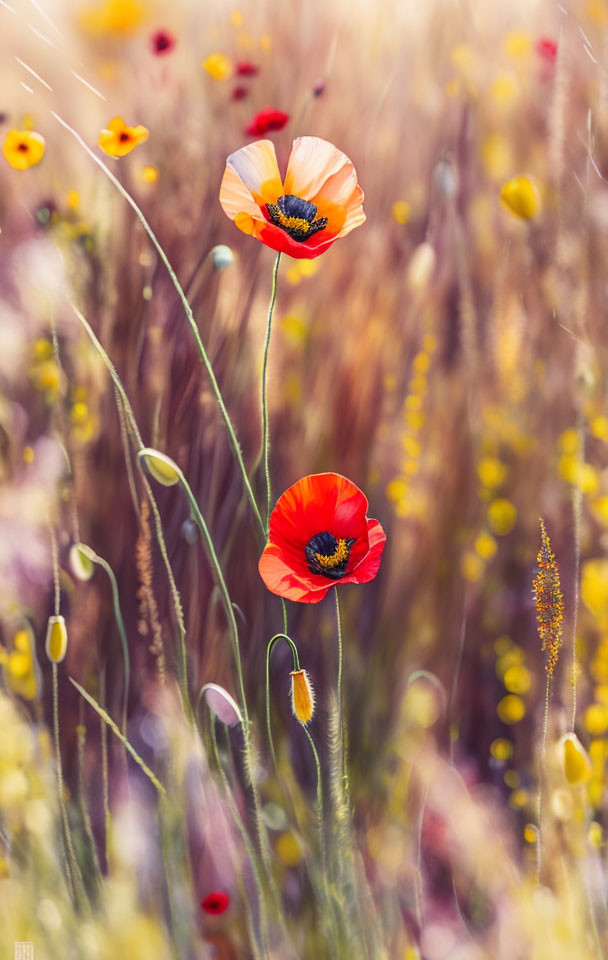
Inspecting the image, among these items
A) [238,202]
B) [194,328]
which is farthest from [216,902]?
[238,202]

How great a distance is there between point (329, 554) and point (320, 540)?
15mm

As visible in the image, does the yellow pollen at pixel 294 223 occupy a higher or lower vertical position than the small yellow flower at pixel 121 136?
lower

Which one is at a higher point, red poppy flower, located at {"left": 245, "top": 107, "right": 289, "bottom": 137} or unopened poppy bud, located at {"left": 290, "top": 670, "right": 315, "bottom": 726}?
red poppy flower, located at {"left": 245, "top": 107, "right": 289, "bottom": 137}

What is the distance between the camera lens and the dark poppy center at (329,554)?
711 millimetres

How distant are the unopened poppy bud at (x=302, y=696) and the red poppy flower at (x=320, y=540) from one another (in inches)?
2.9

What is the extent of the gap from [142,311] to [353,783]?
1.60 feet

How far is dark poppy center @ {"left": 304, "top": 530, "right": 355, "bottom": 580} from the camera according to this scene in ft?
2.33

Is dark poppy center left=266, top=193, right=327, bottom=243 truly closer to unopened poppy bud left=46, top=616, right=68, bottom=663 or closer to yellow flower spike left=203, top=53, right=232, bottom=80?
yellow flower spike left=203, top=53, right=232, bottom=80

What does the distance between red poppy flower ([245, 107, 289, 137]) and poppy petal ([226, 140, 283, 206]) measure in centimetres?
1

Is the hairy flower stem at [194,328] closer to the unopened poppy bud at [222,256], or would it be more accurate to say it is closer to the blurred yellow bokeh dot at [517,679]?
the unopened poppy bud at [222,256]

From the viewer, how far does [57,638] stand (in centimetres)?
77

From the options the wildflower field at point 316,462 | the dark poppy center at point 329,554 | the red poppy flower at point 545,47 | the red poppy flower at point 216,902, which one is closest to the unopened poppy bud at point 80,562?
the wildflower field at point 316,462

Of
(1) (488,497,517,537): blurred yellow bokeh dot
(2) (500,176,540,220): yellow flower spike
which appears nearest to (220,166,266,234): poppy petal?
(2) (500,176,540,220): yellow flower spike

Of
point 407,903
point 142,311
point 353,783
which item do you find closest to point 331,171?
point 142,311
